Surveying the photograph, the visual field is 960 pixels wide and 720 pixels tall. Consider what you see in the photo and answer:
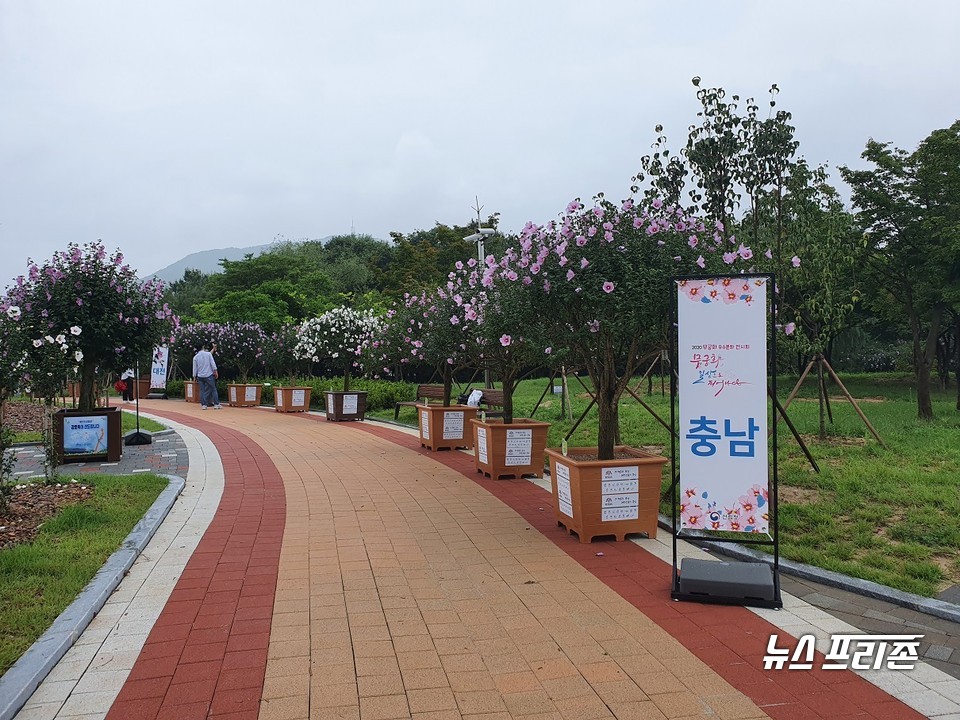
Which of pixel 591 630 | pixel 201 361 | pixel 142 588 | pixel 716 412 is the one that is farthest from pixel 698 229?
pixel 201 361

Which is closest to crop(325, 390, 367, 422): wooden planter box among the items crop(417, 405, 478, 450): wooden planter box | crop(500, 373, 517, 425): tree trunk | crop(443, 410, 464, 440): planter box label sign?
crop(417, 405, 478, 450): wooden planter box

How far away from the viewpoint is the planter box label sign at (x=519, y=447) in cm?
903

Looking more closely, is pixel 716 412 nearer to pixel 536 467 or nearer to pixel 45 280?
pixel 536 467

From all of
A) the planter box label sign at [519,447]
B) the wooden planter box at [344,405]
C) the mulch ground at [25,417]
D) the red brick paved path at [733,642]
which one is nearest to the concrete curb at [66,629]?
the red brick paved path at [733,642]

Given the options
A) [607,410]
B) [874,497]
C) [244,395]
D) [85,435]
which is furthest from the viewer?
[244,395]

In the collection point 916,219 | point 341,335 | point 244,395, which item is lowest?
point 244,395

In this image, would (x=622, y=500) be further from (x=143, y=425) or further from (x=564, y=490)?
(x=143, y=425)

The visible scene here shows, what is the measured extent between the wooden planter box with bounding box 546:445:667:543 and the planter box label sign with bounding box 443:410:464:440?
5.50 m

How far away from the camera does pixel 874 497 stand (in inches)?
266

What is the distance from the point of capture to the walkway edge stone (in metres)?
4.32

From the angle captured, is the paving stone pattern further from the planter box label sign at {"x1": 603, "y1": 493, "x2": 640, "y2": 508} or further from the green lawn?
the green lawn

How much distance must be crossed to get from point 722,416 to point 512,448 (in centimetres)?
455

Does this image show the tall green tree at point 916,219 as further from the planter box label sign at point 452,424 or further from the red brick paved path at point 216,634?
the red brick paved path at point 216,634

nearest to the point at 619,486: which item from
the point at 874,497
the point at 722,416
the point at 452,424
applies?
the point at 722,416
